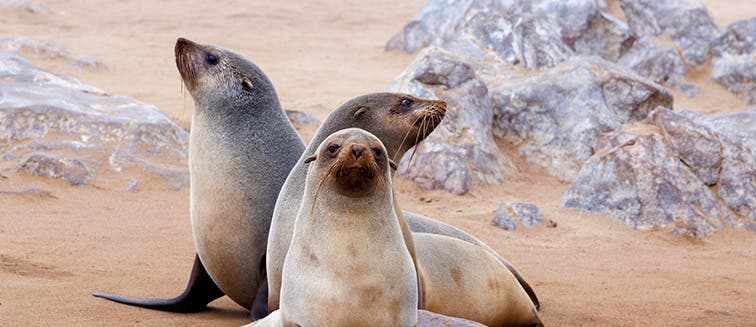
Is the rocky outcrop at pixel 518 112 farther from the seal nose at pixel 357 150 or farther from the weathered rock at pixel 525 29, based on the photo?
the seal nose at pixel 357 150

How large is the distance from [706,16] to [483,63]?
531 centimetres

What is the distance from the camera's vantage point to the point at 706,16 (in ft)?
45.5

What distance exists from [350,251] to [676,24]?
1083cm

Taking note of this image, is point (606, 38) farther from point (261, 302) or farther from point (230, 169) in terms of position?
point (261, 302)

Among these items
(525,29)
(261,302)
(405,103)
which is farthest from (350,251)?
(525,29)

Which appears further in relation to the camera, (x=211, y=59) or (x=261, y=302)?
(x=211, y=59)

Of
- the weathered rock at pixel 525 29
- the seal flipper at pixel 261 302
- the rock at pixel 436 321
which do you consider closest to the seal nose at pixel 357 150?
the rock at pixel 436 321

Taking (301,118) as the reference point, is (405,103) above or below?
above

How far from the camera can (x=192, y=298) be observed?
534 centimetres

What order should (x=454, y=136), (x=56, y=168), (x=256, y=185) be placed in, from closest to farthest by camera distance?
(x=256, y=185), (x=56, y=168), (x=454, y=136)

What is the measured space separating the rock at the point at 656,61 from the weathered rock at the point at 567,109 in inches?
146

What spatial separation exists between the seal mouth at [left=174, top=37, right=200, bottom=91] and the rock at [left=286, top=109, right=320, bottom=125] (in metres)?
4.07

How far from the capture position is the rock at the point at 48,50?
44.5 feet

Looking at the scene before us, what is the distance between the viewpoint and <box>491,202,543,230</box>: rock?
7516mm
